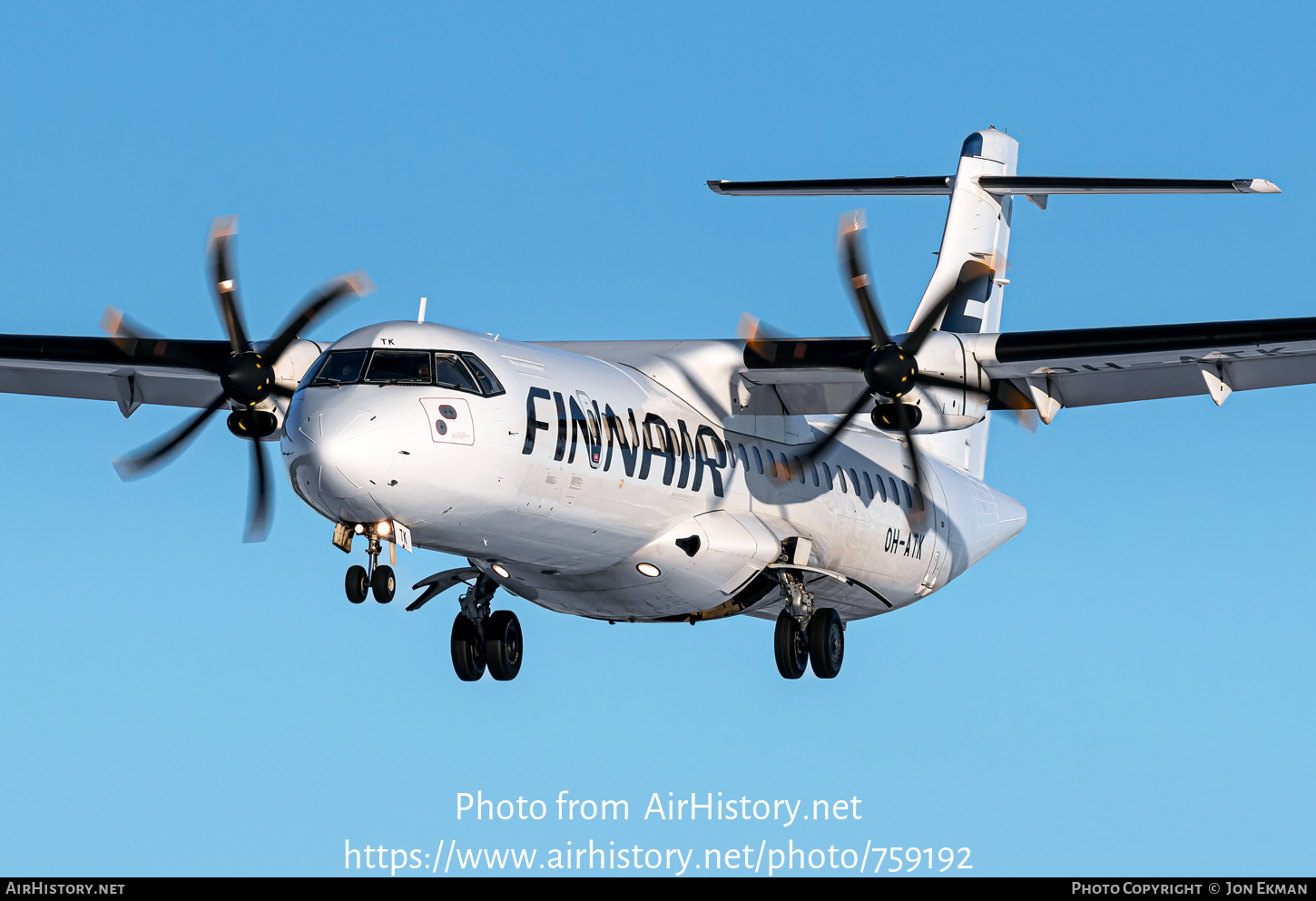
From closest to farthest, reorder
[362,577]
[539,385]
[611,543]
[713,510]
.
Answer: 1. [362,577]
2. [539,385]
3. [611,543]
4. [713,510]

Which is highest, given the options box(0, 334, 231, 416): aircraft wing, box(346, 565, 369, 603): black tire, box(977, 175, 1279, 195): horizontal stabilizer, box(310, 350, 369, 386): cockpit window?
box(977, 175, 1279, 195): horizontal stabilizer

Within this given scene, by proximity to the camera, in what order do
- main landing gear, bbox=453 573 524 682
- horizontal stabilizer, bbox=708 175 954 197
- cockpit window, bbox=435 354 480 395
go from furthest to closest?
horizontal stabilizer, bbox=708 175 954 197
main landing gear, bbox=453 573 524 682
cockpit window, bbox=435 354 480 395

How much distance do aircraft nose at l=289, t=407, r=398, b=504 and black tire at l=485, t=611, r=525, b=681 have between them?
A: 193 inches

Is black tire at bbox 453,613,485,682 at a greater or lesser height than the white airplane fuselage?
lesser

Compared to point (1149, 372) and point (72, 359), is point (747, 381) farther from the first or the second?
point (72, 359)

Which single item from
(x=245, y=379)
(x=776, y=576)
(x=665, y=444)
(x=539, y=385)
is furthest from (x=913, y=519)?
(x=245, y=379)

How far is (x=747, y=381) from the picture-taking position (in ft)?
60.2

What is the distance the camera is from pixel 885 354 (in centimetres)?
1658

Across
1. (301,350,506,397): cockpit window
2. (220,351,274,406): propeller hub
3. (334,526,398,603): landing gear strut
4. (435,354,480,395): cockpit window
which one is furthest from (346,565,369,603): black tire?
(220,351,274,406): propeller hub

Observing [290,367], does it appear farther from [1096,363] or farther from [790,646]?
[1096,363]

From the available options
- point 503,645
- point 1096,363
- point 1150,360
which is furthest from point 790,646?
point 1150,360

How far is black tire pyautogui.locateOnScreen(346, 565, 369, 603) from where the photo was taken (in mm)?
14164

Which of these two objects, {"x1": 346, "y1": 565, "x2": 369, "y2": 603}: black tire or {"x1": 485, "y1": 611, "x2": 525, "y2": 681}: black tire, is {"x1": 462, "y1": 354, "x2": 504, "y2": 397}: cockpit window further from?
{"x1": 485, "y1": 611, "x2": 525, "y2": 681}: black tire
